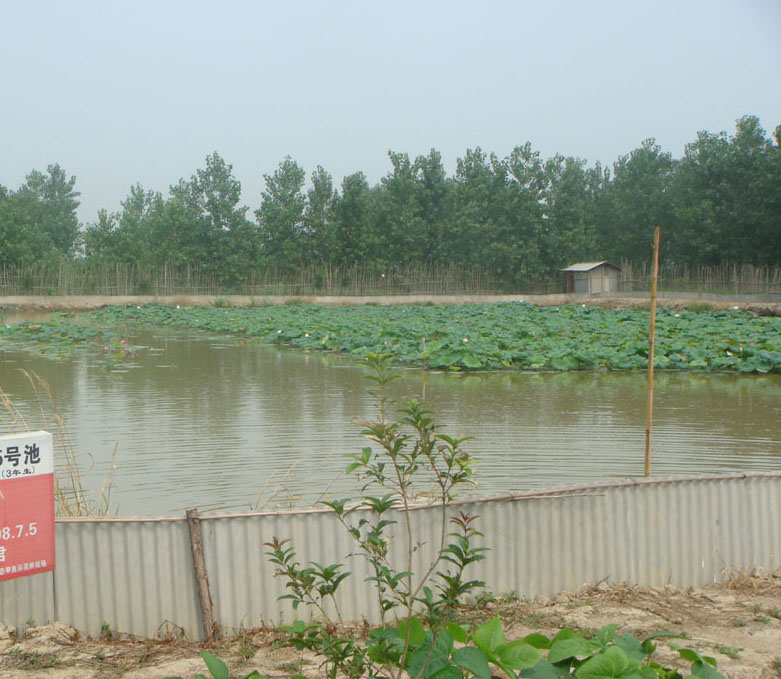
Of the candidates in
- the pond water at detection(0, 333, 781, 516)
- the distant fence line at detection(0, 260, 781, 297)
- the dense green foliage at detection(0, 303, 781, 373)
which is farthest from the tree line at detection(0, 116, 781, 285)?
the pond water at detection(0, 333, 781, 516)

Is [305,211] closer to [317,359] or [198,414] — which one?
[317,359]

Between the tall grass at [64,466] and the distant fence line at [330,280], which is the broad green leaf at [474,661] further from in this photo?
the distant fence line at [330,280]

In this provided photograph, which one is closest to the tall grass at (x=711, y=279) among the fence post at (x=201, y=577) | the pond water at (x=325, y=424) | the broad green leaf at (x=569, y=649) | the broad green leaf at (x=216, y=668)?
the pond water at (x=325, y=424)

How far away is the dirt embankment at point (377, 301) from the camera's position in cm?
2702

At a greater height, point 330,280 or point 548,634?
point 330,280

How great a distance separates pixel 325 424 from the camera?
29.8 feet

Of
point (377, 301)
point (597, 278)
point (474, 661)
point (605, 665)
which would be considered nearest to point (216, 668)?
point (474, 661)

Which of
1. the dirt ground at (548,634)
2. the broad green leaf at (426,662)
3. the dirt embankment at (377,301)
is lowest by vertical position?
the dirt ground at (548,634)

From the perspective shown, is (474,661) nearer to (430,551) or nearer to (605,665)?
(605,665)

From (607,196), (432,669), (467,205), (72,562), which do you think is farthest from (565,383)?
(607,196)

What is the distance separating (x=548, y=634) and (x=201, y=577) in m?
1.55

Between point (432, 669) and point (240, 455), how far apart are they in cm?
561

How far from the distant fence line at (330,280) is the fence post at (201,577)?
98.4ft

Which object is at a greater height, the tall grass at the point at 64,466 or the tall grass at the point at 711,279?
the tall grass at the point at 711,279
